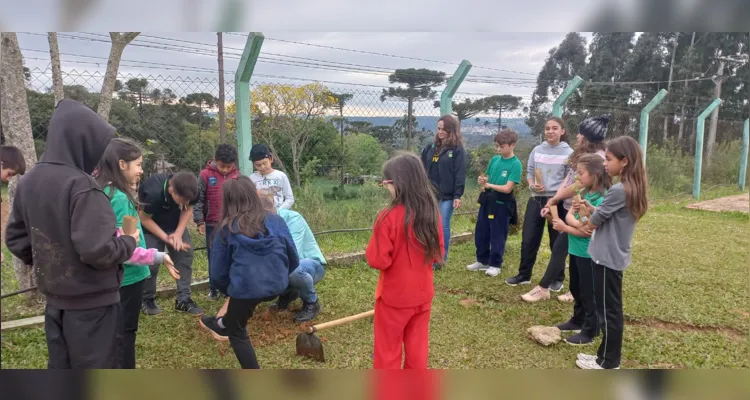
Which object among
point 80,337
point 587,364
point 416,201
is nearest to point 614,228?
point 587,364

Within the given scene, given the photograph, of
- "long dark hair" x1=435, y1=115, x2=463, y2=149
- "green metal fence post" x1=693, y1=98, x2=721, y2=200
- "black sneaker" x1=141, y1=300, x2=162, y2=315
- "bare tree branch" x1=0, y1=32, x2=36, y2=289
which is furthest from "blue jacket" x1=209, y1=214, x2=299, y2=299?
"green metal fence post" x1=693, y1=98, x2=721, y2=200

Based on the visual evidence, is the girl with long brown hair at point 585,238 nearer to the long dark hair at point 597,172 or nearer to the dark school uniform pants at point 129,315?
the long dark hair at point 597,172

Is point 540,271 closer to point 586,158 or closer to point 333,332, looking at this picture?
point 586,158

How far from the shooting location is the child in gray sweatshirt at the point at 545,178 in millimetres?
3775

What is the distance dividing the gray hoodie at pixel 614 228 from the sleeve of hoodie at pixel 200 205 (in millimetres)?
2640

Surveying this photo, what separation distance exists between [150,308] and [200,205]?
2.74ft

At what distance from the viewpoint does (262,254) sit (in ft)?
7.53

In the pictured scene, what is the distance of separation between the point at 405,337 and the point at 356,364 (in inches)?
25.6

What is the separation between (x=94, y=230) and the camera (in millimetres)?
1661

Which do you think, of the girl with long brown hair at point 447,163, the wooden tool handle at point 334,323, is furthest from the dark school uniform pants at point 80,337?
the girl with long brown hair at point 447,163

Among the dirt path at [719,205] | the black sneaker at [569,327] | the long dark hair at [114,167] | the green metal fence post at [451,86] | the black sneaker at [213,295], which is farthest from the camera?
the dirt path at [719,205]

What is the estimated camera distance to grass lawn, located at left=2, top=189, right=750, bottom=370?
280cm

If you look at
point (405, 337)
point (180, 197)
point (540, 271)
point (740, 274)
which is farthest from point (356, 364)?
point (740, 274)
